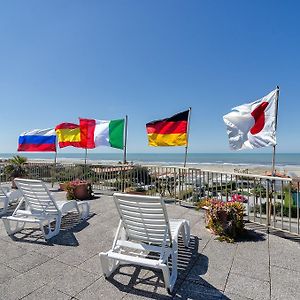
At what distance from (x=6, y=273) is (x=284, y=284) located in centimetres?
317

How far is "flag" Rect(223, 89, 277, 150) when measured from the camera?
→ 5375 millimetres

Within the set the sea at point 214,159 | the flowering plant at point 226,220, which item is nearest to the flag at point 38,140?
the flowering plant at point 226,220

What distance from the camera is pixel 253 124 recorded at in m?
5.71

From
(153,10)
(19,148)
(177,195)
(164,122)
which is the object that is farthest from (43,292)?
(19,148)

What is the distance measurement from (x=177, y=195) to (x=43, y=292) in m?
4.96

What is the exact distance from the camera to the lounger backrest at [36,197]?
14.2ft

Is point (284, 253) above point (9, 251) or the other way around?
above

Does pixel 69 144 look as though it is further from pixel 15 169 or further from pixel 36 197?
pixel 36 197

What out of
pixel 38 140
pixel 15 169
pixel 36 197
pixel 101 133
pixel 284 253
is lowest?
pixel 284 253

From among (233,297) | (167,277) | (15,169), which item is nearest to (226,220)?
(233,297)

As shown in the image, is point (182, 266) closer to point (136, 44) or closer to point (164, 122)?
point (164, 122)

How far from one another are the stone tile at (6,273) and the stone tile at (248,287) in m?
2.42

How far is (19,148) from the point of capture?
11.1 metres

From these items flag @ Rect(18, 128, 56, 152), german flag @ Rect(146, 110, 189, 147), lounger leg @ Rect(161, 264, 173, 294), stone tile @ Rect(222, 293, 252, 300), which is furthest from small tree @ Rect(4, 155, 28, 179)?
stone tile @ Rect(222, 293, 252, 300)
